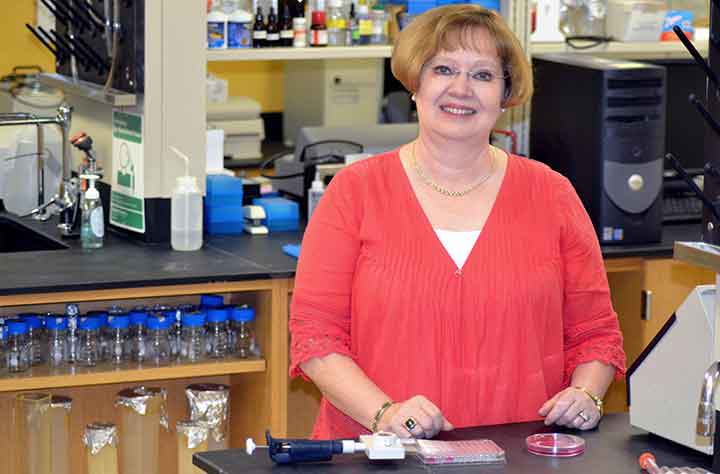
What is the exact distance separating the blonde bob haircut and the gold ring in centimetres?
66

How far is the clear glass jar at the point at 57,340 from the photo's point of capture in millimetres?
3340

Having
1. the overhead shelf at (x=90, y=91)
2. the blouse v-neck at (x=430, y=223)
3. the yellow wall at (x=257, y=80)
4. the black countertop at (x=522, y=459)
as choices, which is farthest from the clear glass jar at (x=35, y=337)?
the yellow wall at (x=257, y=80)

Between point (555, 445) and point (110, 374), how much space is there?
1.42 metres

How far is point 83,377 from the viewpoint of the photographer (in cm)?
329

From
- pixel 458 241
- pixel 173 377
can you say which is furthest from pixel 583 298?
pixel 173 377

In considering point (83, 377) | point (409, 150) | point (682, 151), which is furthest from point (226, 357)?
point (682, 151)

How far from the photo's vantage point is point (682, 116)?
441cm

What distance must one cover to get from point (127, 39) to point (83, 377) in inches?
38.0

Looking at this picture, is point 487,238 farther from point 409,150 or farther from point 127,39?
point 127,39

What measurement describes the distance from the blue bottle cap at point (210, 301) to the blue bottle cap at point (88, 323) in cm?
28

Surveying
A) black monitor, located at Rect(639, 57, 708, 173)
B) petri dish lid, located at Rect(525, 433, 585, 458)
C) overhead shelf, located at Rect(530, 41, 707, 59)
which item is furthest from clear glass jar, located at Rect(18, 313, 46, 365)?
black monitor, located at Rect(639, 57, 708, 173)

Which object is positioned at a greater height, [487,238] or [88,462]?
[487,238]

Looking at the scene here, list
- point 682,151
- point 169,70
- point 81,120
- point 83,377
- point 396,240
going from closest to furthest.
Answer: point 396,240 → point 83,377 → point 169,70 → point 81,120 → point 682,151

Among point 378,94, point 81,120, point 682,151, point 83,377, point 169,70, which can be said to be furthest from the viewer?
point 378,94
